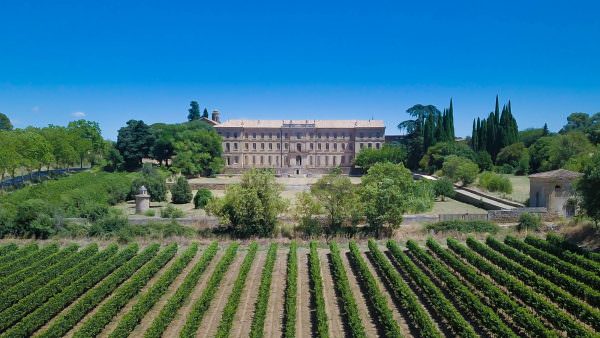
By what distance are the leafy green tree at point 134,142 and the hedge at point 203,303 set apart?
43842mm

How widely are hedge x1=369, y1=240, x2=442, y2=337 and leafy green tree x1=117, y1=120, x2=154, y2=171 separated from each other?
47.0 metres

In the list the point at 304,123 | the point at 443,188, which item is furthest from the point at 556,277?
the point at 304,123

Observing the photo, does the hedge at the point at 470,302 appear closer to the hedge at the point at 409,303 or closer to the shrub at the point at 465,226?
the hedge at the point at 409,303

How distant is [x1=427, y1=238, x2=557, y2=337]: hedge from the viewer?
11394mm

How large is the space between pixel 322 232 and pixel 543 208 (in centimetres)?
1384

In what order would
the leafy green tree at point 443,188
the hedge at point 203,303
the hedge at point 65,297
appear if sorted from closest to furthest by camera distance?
the hedge at point 203,303
the hedge at point 65,297
the leafy green tree at point 443,188

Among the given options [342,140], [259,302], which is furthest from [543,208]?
[342,140]

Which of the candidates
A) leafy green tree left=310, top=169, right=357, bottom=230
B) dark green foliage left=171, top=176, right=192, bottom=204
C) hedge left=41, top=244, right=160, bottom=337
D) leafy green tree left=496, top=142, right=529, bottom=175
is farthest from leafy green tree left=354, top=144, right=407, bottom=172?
hedge left=41, top=244, right=160, bottom=337

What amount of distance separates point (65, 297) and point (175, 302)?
377 centimetres

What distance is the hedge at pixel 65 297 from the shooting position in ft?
39.8

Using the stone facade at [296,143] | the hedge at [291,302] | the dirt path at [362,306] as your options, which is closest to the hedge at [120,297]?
the hedge at [291,302]

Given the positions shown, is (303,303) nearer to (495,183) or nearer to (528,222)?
(528,222)

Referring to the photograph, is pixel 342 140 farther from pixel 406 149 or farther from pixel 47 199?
pixel 47 199

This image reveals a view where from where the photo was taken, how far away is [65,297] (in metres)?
14.1
